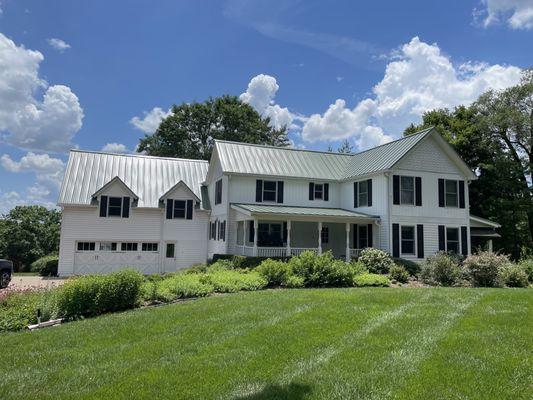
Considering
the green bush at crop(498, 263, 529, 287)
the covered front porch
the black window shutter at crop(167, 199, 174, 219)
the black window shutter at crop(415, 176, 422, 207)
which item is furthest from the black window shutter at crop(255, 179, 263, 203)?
the green bush at crop(498, 263, 529, 287)

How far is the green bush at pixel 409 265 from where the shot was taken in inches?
805

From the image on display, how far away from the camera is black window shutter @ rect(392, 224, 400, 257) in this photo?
22.9 meters

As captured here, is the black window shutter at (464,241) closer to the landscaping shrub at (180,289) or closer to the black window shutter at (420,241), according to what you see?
the black window shutter at (420,241)

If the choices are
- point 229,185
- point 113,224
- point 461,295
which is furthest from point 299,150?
point 461,295

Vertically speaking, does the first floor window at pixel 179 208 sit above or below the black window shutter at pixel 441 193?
below

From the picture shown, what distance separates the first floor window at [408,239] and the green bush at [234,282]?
11.1 metres

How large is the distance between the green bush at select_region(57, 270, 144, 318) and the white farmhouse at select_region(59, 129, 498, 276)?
11035 millimetres

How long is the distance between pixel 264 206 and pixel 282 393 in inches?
801

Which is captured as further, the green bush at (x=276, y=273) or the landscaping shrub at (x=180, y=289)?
the green bush at (x=276, y=273)

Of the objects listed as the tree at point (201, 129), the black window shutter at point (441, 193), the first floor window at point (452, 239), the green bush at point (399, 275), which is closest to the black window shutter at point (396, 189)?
the black window shutter at point (441, 193)

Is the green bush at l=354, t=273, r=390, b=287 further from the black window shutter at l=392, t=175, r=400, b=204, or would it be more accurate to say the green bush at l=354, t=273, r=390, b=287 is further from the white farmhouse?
the black window shutter at l=392, t=175, r=400, b=204

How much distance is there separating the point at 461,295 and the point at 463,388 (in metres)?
7.85

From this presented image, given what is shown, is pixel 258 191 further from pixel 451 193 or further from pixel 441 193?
pixel 451 193

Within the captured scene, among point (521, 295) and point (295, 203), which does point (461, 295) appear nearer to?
point (521, 295)
